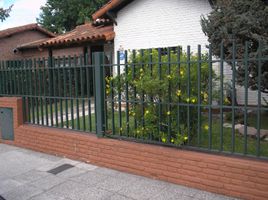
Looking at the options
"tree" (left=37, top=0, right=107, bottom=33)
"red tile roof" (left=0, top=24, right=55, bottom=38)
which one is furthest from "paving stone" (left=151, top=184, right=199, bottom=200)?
"tree" (left=37, top=0, right=107, bottom=33)

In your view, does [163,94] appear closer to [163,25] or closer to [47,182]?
[47,182]

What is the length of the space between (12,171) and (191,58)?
3.47 metres

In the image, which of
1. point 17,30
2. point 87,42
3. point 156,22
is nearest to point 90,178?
point 156,22

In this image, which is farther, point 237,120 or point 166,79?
point 237,120

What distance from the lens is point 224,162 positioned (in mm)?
3838

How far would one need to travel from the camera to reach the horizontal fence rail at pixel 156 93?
403cm

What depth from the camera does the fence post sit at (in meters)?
5.12

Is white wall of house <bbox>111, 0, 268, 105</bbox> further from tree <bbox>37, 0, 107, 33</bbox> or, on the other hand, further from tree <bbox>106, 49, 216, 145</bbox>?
tree <bbox>37, 0, 107, 33</bbox>

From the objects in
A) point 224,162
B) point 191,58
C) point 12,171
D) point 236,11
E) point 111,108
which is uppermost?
point 236,11

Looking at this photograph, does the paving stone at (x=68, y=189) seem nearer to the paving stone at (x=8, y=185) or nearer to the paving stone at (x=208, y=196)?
the paving stone at (x=8, y=185)

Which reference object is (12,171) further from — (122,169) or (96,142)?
(122,169)

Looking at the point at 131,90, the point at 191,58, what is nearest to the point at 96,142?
the point at 131,90

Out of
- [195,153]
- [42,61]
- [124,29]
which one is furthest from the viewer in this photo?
[124,29]

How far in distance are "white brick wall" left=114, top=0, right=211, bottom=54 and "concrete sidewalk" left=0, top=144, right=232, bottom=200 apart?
5816 mm
